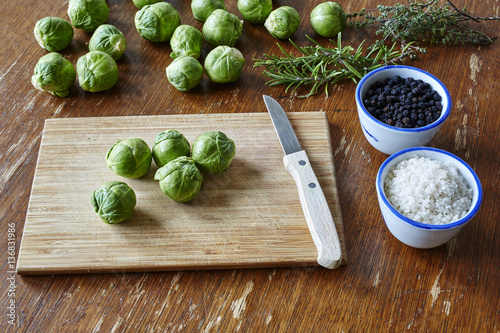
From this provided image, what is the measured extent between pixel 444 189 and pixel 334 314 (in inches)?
21.7

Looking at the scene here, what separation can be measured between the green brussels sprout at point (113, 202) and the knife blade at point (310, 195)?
61cm

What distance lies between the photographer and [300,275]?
1649 mm

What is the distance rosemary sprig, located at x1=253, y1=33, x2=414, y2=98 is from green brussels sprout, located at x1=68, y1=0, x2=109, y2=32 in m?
0.85

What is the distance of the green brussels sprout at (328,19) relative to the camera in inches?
94.3

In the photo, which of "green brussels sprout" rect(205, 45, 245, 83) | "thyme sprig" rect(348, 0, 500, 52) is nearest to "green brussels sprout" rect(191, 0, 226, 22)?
"green brussels sprout" rect(205, 45, 245, 83)

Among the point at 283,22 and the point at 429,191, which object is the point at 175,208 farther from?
the point at 283,22

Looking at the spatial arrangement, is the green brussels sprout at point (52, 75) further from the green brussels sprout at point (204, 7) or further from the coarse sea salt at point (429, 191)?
the coarse sea salt at point (429, 191)

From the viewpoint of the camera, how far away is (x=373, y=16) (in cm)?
254

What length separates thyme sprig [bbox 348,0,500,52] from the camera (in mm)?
2369

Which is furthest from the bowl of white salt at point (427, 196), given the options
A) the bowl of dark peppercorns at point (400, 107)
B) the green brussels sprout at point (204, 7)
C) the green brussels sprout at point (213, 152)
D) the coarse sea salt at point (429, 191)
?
the green brussels sprout at point (204, 7)

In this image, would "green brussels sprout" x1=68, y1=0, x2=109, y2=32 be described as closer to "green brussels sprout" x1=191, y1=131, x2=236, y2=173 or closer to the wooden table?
the wooden table

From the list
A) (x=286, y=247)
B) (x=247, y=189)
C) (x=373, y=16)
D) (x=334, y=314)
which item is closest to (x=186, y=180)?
(x=247, y=189)

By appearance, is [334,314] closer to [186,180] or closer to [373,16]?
[186,180]

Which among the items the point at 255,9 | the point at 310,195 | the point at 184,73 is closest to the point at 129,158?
the point at 184,73
